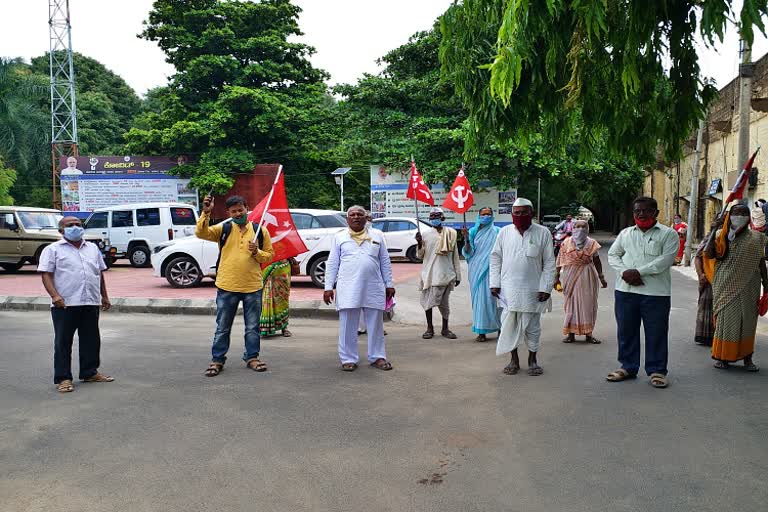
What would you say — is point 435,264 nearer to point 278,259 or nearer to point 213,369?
point 278,259

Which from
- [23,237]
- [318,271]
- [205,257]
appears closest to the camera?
[318,271]

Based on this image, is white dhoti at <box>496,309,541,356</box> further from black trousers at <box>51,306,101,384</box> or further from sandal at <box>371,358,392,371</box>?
black trousers at <box>51,306,101,384</box>

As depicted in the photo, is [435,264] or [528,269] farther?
[435,264]

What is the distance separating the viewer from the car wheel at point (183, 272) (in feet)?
48.2

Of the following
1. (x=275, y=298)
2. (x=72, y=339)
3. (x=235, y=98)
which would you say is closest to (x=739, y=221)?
(x=275, y=298)

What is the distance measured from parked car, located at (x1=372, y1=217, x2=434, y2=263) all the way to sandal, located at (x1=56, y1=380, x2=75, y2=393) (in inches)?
605

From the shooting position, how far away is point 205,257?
1459cm

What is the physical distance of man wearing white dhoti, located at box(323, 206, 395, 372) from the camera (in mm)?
7082

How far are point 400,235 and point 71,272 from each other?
1558cm

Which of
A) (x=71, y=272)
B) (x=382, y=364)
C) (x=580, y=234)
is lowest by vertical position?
(x=382, y=364)

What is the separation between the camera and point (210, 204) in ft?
20.8

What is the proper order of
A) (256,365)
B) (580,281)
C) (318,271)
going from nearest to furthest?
(256,365)
(580,281)
(318,271)

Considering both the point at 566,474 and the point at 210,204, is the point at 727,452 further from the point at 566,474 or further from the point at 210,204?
the point at 210,204

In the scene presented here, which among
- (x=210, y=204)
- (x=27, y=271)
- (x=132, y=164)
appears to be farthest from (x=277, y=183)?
(x=132, y=164)
